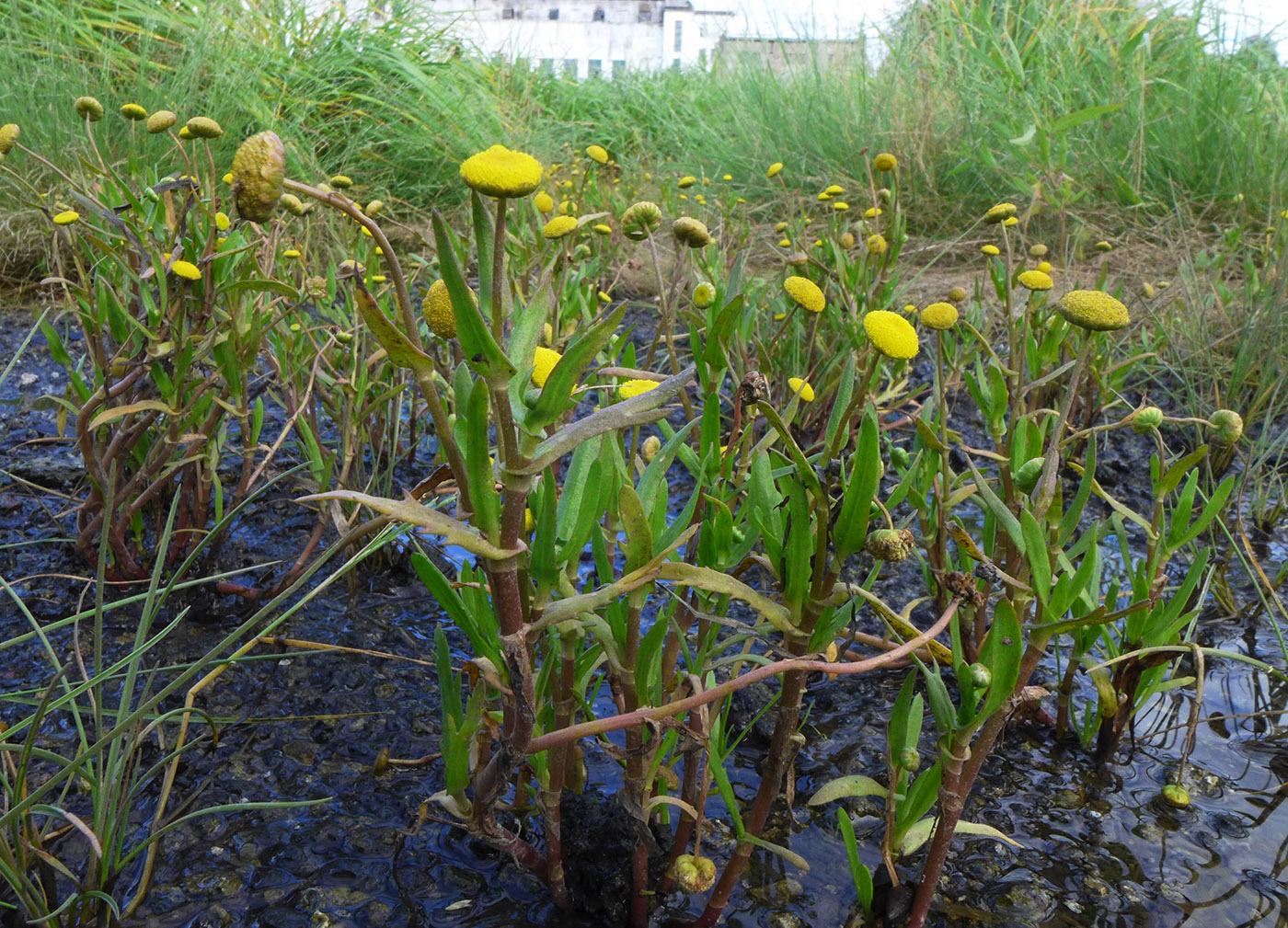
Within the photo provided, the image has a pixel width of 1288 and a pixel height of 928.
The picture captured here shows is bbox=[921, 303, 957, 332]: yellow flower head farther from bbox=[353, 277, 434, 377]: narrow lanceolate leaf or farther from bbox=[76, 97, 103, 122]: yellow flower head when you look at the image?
bbox=[76, 97, 103, 122]: yellow flower head

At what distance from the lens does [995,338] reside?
3807 mm

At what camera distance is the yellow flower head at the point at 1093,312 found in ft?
3.21

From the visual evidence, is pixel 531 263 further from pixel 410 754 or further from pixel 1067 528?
pixel 1067 528

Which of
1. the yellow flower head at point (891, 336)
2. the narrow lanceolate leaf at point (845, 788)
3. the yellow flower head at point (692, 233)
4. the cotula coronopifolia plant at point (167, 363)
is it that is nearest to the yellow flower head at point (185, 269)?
the cotula coronopifolia plant at point (167, 363)

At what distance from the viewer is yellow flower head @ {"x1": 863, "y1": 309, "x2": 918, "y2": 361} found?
1.02 metres

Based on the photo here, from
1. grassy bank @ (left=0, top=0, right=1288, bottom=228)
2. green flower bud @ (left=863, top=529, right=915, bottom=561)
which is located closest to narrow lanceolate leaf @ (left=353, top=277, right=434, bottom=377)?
green flower bud @ (left=863, top=529, right=915, bottom=561)

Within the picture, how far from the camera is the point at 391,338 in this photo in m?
0.70

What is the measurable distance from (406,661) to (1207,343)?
9.19ft

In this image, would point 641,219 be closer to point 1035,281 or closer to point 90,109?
point 1035,281

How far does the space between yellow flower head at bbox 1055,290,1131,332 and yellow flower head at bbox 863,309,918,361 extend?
0.54ft

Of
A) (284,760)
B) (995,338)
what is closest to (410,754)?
(284,760)

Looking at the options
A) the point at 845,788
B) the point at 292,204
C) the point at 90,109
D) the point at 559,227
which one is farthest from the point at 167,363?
the point at 845,788

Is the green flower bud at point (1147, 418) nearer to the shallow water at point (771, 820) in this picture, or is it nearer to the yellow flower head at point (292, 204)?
the shallow water at point (771, 820)

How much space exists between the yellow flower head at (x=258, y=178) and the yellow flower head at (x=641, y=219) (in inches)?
29.8
